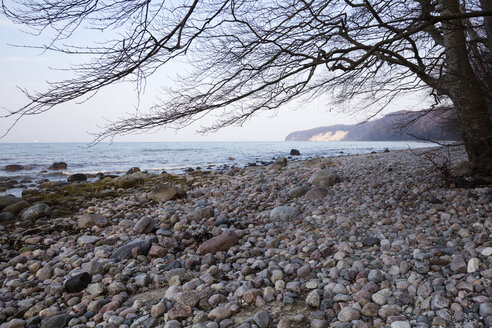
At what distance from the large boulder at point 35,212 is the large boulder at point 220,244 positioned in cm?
449

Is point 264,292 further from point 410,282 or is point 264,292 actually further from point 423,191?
point 423,191

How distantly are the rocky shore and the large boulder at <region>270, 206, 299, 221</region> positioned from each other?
0.06 ft

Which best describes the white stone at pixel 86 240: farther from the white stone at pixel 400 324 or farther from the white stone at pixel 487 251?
the white stone at pixel 487 251

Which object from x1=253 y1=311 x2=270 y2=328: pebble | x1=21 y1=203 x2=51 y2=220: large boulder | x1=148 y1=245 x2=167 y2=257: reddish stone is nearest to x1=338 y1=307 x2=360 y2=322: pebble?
x1=253 y1=311 x2=270 y2=328: pebble

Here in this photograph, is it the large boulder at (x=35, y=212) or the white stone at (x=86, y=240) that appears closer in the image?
the white stone at (x=86, y=240)

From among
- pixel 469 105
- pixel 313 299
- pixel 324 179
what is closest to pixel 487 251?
pixel 313 299

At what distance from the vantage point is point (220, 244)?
12.1ft

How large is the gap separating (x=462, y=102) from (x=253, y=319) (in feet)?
15.9

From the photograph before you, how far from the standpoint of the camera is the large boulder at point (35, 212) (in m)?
6.18

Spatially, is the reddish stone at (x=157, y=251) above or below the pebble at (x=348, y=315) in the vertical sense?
below

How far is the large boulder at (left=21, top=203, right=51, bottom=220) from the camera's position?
6.18 meters

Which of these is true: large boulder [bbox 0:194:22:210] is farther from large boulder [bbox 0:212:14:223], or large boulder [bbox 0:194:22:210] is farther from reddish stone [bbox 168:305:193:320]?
reddish stone [bbox 168:305:193:320]

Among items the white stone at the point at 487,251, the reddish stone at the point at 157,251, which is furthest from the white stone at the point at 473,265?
the reddish stone at the point at 157,251

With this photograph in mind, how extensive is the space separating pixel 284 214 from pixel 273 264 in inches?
59.7
